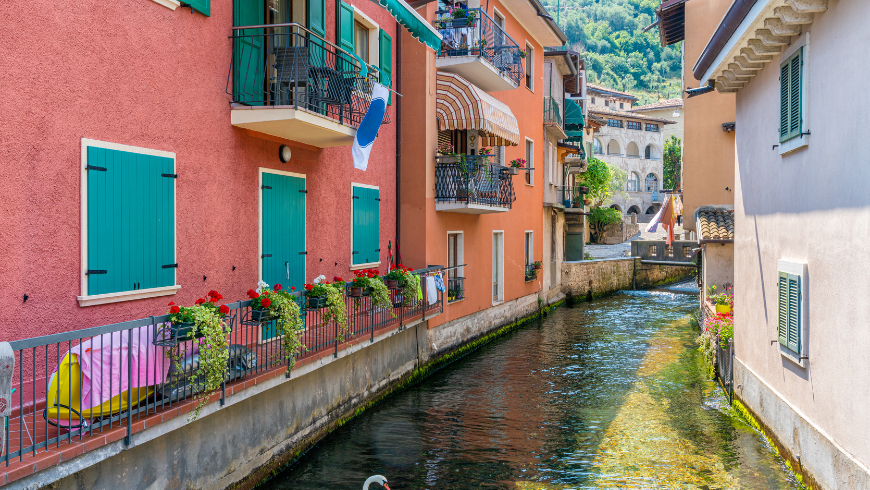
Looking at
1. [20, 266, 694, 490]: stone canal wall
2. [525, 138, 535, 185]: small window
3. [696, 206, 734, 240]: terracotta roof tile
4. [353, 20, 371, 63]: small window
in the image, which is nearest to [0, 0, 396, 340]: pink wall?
[20, 266, 694, 490]: stone canal wall

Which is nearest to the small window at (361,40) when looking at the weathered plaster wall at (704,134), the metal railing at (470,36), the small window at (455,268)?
the metal railing at (470,36)

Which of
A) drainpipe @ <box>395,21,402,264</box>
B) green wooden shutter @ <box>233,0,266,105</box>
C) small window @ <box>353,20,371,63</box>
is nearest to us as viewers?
green wooden shutter @ <box>233,0,266,105</box>

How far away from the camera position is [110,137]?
7.02 meters

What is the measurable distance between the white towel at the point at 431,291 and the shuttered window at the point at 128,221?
21.2 feet

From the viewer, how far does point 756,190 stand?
33.4 feet

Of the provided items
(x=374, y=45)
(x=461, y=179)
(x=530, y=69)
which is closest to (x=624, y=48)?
(x=530, y=69)

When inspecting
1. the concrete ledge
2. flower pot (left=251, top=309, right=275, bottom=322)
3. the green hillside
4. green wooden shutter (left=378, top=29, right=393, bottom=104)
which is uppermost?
the green hillside

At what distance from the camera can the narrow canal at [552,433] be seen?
28.7 feet

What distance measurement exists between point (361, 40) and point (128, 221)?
291 inches

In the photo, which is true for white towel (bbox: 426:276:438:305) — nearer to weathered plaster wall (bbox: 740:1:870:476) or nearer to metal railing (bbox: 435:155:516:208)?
metal railing (bbox: 435:155:516:208)

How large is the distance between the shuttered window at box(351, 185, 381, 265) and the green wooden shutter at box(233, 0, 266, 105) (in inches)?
144

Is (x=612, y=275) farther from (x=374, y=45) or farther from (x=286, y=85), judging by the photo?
(x=286, y=85)

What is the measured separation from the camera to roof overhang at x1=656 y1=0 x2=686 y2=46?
19.5 meters

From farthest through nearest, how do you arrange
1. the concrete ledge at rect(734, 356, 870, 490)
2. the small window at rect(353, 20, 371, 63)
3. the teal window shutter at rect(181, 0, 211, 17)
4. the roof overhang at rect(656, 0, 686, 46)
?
the roof overhang at rect(656, 0, 686, 46), the small window at rect(353, 20, 371, 63), the teal window shutter at rect(181, 0, 211, 17), the concrete ledge at rect(734, 356, 870, 490)
